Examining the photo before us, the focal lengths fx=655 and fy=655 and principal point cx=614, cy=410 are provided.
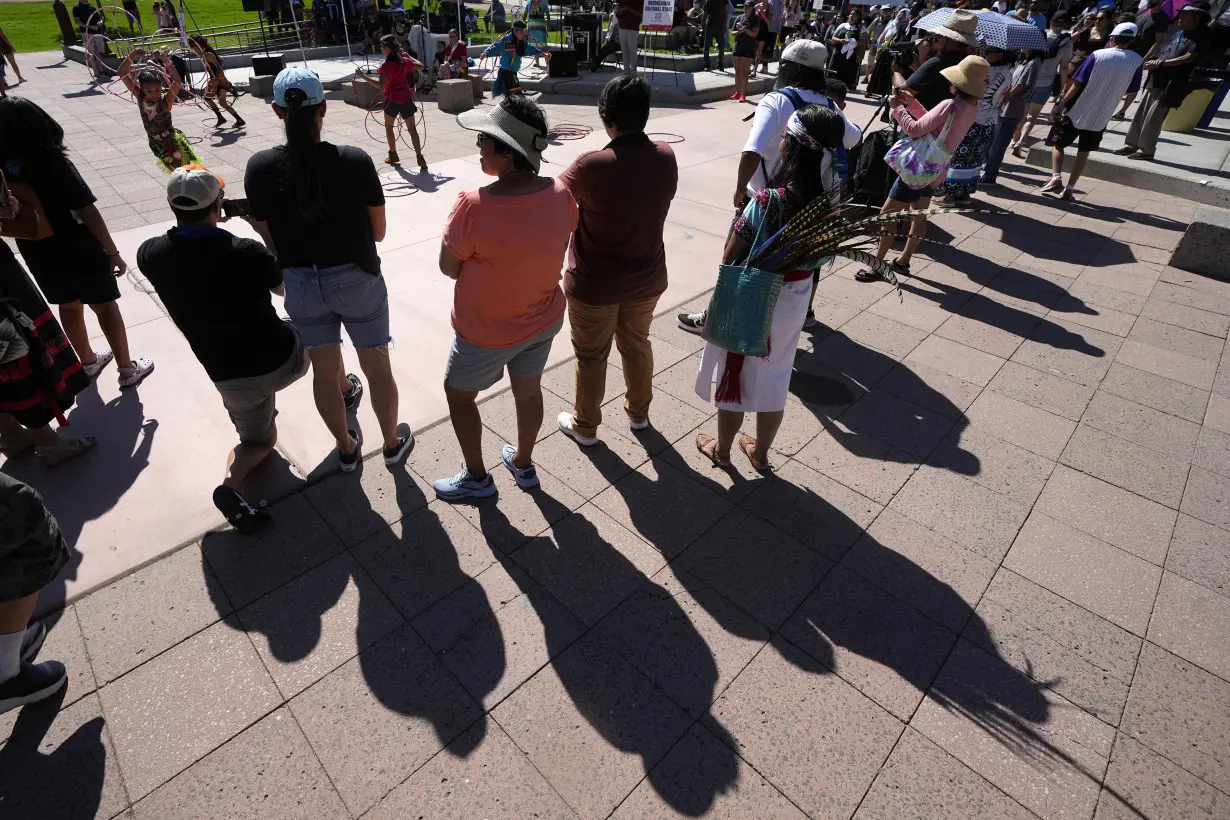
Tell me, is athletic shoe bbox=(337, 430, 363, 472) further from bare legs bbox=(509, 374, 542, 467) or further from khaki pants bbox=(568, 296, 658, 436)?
khaki pants bbox=(568, 296, 658, 436)

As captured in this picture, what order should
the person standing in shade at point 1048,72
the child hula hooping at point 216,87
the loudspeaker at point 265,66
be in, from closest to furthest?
the person standing in shade at point 1048,72
the child hula hooping at point 216,87
the loudspeaker at point 265,66

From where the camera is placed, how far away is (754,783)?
2252 mm

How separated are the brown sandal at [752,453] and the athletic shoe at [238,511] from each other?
98.6 inches

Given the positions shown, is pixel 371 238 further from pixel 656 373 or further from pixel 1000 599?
pixel 1000 599

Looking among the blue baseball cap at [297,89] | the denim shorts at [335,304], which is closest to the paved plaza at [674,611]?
the denim shorts at [335,304]

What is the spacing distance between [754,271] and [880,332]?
265cm

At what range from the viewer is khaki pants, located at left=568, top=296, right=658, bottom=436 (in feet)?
10.9

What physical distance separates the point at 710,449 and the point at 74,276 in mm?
3789

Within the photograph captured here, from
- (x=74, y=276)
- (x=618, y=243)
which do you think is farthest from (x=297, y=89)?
(x=74, y=276)

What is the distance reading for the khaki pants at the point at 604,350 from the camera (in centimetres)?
333

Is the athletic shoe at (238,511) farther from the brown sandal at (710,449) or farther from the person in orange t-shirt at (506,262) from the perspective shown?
the brown sandal at (710,449)

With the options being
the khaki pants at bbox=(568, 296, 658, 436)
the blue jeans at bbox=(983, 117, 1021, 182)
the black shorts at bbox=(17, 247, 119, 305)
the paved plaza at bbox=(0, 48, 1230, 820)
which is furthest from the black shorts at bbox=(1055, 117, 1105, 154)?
the black shorts at bbox=(17, 247, 119, 305)

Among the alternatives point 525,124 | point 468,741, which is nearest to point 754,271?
point 525,124

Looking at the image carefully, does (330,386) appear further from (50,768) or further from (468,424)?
(50,768)
